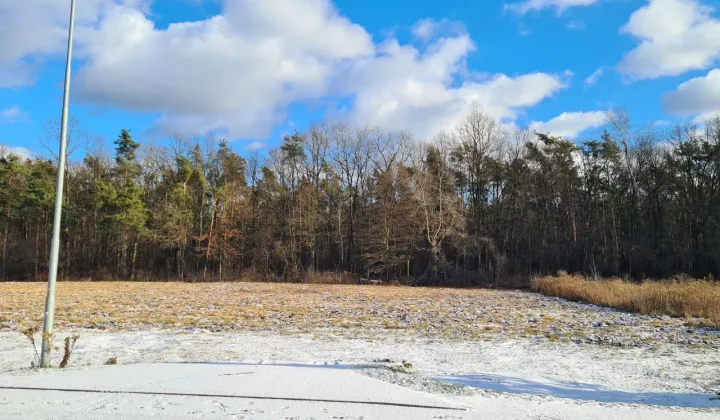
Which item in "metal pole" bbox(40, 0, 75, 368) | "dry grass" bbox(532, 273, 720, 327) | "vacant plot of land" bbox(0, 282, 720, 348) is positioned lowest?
"vacant plot of land" bbox(0, 282, 720, 348)

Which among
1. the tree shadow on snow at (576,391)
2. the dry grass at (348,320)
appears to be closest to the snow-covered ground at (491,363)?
the tree shadow on snow at (576,391)

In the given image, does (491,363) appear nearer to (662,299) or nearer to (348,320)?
(348,320)

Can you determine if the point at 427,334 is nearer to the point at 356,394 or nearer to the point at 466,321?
the point at 466,321

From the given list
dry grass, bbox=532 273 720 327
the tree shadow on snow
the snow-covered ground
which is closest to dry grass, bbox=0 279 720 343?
the snow-covered ground

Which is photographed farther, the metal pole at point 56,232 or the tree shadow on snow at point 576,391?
the metal pole at point 56,232

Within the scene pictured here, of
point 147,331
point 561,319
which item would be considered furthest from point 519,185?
point 147,331

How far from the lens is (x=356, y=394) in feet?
18.6

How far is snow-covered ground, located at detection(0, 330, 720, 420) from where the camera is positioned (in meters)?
5.67

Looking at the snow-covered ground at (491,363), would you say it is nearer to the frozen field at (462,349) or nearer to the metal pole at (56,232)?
the frozen field at (462,349)

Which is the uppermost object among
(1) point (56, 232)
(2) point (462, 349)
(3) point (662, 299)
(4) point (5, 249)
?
(4) point (5, 249)

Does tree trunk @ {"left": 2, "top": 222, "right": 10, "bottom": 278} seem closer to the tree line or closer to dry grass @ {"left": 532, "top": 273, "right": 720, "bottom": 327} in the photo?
the tree line

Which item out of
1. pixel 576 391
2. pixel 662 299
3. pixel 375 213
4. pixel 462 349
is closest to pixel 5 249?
pixel 375 213

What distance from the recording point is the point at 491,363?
8672 mm

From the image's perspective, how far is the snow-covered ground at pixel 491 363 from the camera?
18.6ft
